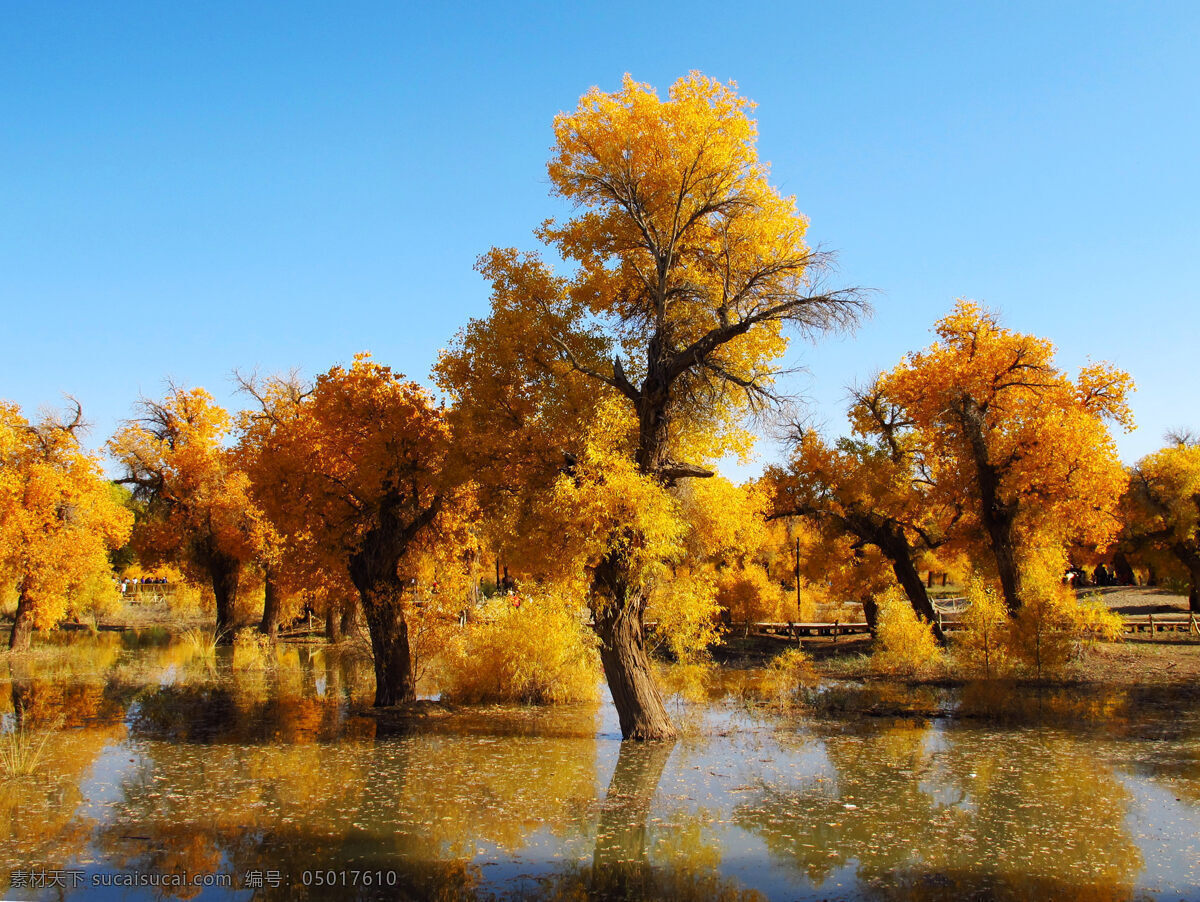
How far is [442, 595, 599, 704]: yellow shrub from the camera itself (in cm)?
1738

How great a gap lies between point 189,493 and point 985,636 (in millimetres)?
29843

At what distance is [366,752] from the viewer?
1296cm

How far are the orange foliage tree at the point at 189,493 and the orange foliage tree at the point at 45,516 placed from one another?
11.9ft

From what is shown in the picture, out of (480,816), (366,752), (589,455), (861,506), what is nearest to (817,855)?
(480,816)

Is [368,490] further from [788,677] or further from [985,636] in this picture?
[985,636]

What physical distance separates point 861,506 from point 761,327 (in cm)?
1294

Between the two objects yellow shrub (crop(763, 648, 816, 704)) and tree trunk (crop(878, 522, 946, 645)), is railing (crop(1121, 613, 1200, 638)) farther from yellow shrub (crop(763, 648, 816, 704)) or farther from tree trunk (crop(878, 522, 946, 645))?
yellow shrub (crop(763, 648, 816, 704))

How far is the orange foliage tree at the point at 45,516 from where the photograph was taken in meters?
26.9

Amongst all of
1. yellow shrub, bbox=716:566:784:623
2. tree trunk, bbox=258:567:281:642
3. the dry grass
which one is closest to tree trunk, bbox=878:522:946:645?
yellow shrub, bbox=716:566:784:623

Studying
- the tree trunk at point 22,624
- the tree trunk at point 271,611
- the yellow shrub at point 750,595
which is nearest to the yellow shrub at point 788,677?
the yellow shrub at point 750,595

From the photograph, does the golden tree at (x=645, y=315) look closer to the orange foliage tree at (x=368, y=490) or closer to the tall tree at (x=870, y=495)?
the orange foliage tree at (x=368, y=490)

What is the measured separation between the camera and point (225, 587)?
3409cm

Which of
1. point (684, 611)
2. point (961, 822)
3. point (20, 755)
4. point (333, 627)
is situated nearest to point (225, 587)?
point (333, 627)

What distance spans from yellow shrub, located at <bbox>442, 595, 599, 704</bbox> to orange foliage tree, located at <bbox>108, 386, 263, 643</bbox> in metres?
18.0
